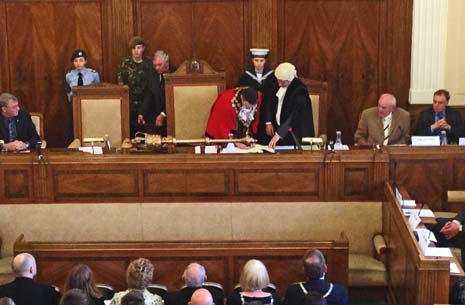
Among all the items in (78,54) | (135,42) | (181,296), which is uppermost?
(135,42)

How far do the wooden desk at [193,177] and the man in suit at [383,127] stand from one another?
1307 mm

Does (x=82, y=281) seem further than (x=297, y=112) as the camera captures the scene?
No

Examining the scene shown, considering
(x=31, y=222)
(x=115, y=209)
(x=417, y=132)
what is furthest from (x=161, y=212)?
(x=417, y=132)

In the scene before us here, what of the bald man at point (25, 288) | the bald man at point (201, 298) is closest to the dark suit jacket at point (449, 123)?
the bald man at point (201, 298)

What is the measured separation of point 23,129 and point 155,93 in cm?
151

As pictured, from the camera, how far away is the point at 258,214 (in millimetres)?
6355

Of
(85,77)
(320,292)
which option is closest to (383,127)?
(85,77)

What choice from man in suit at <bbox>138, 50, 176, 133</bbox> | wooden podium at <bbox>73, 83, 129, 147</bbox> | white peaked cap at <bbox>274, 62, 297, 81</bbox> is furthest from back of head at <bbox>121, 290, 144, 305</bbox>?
man in suit at <bbox>138, 50, 176, 133</bbox>

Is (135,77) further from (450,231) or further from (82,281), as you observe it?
(82,281)

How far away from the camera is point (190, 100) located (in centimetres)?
816

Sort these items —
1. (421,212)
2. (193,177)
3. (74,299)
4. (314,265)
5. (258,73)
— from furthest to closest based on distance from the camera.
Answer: (258,73), (193,177), (421,212), (314,265), (74,299)

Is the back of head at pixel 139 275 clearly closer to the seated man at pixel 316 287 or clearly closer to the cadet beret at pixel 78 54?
the seated man at pixel 316 287

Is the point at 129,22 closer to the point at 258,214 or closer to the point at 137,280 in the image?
the point at 258,214

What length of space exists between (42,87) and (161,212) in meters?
3.37
